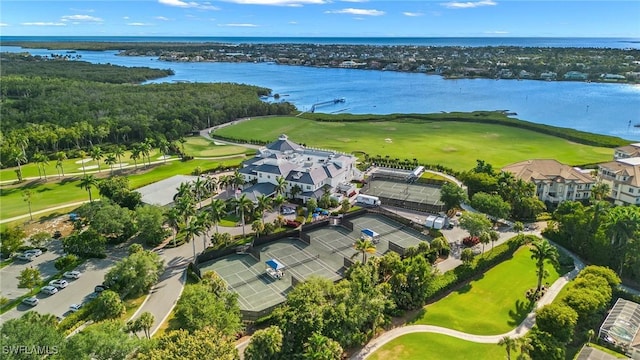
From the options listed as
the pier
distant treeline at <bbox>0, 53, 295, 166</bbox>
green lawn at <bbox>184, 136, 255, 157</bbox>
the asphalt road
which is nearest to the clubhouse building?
green lawn at <bbox>184, 136, 255, 157</bbox>

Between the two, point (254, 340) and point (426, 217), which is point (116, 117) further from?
point (254, 340)

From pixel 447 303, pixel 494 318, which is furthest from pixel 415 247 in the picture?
pixel 494 318

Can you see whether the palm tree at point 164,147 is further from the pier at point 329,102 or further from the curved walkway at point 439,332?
the pier at point 329,102

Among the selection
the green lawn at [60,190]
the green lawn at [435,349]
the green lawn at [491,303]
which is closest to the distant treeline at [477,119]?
the green lawn at [60,190]

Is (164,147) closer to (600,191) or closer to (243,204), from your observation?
(243,204)

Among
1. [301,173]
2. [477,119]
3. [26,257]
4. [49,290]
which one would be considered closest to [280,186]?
[301,173]
